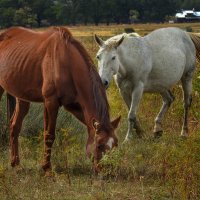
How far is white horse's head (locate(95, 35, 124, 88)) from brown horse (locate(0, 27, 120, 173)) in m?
1.24

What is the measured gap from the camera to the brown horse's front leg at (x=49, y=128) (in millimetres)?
6774

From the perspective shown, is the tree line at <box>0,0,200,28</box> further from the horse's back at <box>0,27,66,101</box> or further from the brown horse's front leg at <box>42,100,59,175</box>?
the brown horse's front leg at <box>42,100,59,175</box>

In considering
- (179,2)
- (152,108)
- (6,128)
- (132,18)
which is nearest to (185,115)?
(152,108)

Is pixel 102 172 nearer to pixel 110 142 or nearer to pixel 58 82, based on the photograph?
pixel 110 142

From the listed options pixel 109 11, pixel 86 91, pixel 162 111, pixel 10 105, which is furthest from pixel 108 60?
pixel 109 11

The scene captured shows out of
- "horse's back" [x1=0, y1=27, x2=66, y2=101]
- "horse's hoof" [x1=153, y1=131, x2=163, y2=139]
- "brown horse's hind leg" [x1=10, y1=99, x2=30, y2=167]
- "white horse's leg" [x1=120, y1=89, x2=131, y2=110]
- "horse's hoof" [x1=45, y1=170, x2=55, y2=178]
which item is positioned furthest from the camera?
"horse's hoof" [x1=153, y1=131, x2=163, y2=139]

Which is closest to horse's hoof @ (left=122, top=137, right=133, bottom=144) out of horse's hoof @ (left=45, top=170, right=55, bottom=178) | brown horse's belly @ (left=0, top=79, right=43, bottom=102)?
brown horse's belly @ (left=0, top=79, right=43, bottom=102)

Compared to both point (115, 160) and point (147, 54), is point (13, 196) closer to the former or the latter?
point (115, 160)

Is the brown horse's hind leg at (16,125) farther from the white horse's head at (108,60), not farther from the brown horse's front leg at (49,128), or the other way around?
the white horse's head at (108,60)

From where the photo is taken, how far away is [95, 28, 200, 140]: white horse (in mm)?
8602

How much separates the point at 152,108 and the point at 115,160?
5647mm

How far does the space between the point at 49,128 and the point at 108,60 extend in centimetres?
196

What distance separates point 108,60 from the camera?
8445 mm

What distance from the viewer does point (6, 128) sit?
8883 mm
